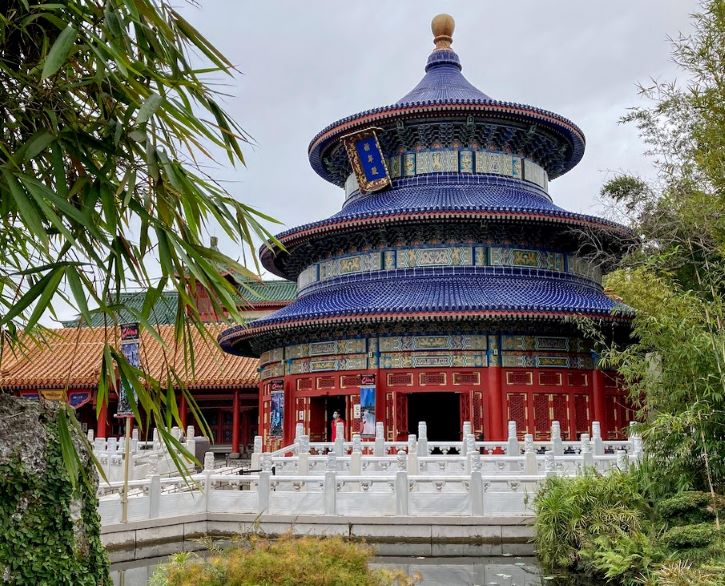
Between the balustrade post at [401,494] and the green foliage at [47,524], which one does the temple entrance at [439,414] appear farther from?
the green foliage at [47,524]

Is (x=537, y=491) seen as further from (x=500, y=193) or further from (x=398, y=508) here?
(x=500, y=193)

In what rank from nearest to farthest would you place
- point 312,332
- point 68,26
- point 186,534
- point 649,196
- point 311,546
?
point 68,26 → point 311,546 → point 186,534 → point 312,332 → point 649,196

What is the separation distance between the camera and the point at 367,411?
67.8 feet

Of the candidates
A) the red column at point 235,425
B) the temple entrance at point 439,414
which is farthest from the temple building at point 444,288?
the red column at point 235,425

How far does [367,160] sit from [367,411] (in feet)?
27.2

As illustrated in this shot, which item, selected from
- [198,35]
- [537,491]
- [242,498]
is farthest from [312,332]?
[198,35]

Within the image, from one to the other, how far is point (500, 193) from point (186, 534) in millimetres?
14684

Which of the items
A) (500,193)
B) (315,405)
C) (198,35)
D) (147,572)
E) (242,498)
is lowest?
(147,572)

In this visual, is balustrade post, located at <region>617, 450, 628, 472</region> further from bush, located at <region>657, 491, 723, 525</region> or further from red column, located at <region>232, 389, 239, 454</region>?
red column, located at <region>232, 389, 239, 454</region>

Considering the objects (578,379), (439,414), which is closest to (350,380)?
(578,379)

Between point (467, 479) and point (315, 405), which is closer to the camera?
point (467, 479)

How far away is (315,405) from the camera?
73.8 feet

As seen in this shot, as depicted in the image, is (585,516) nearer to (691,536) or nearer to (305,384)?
(691,536)

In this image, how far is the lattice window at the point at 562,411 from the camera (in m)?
20.6
